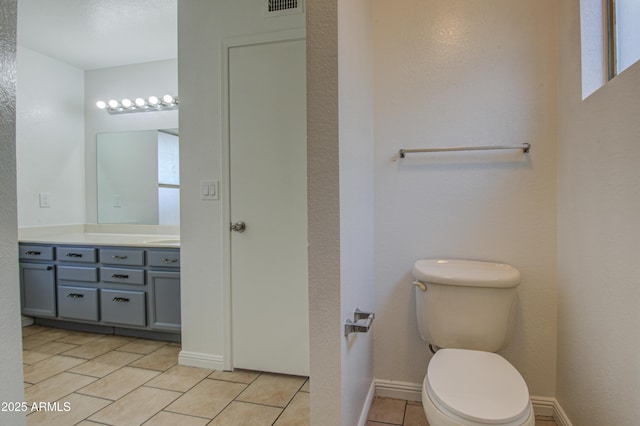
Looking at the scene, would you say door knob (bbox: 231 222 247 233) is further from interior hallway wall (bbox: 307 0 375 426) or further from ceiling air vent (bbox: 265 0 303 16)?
→ ceiling air vent (bbox: 265 0 303 16)

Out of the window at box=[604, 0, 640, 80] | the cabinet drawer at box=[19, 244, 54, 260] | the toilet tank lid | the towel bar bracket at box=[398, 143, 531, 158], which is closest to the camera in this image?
the window at box=[604, 0, 640, 80]

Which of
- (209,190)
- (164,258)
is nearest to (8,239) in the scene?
(209,190)

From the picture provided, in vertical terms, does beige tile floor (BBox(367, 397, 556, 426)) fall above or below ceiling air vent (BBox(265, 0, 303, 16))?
below

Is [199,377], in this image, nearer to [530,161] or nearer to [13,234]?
[13,234]

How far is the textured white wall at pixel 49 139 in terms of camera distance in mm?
2881

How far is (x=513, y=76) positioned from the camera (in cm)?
160

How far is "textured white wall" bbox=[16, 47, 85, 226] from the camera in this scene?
2.88m

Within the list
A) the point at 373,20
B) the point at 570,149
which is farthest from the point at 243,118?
the point at 570,149

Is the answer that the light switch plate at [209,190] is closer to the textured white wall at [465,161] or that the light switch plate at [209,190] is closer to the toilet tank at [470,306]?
the textured white wall at [465,161]

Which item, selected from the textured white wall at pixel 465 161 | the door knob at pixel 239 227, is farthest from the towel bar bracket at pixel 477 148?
the door knob at pixel 239 227

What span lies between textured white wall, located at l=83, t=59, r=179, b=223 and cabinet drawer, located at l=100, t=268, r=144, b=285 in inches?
39.7

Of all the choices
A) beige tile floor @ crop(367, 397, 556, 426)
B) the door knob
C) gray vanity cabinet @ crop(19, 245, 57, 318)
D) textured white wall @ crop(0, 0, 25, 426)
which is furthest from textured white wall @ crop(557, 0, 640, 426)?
gray vanity cabinet @ crop(19, 245, 57, 318)

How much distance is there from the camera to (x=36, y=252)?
2754 millimetres

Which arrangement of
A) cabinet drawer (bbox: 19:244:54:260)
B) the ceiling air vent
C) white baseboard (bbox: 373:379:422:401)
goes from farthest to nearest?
cabinet drawer (bbox: 19:244:54:260)
the ceiling air vent
white baseboard (bbox: 373:379:422:401)
